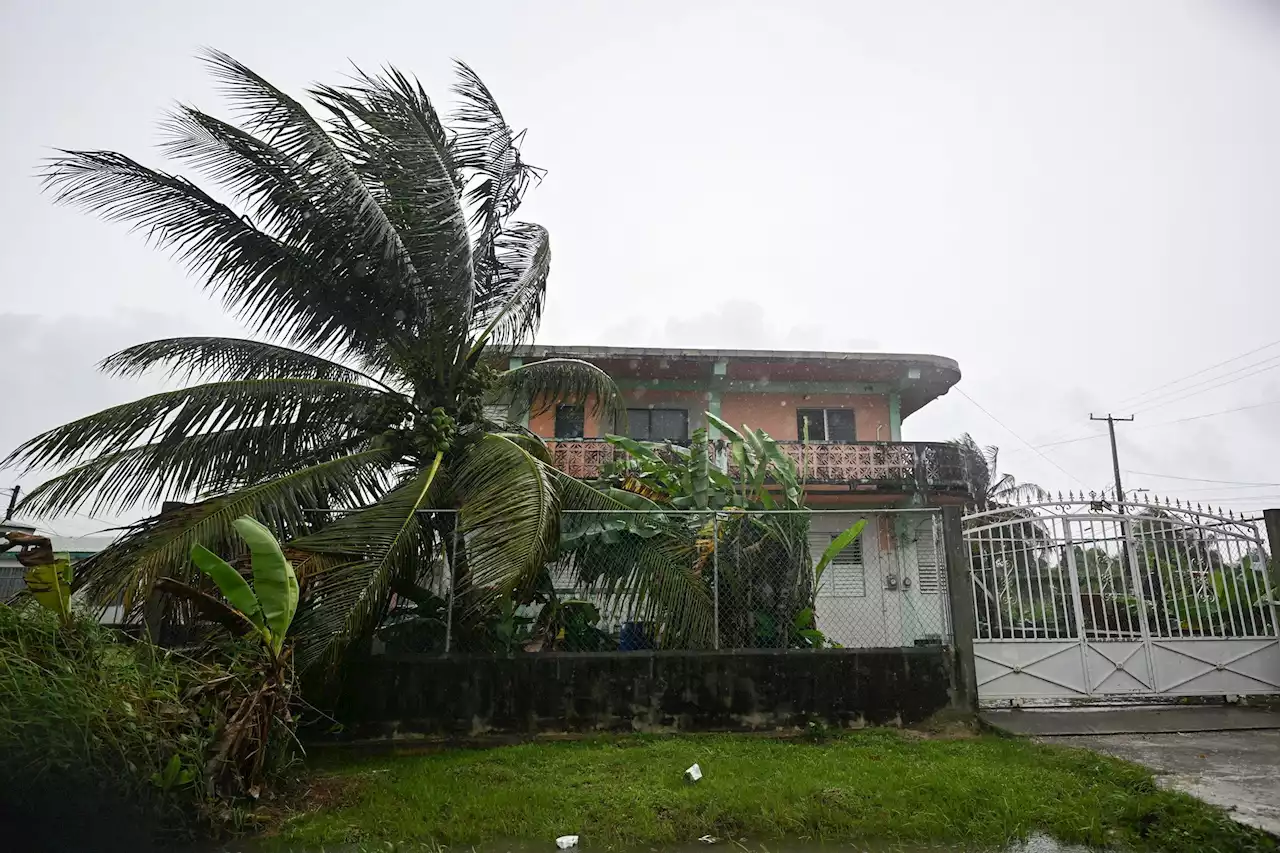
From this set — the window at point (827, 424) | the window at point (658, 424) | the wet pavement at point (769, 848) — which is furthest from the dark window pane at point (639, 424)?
the wet pavement at point (769, 848)

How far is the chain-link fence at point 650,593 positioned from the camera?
24.8 feet

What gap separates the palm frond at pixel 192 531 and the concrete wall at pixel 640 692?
1.62 m

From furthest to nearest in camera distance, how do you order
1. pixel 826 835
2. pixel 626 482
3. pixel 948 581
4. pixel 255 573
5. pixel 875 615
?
pixel 875 615
pixel 626 482
pixel 948 581
pixel 255 573
pixel 826 835

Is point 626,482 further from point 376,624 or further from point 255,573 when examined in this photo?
point 255,573

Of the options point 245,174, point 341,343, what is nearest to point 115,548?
point 341,343

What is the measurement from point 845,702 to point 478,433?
443 centimetres

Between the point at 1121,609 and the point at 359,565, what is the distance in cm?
789

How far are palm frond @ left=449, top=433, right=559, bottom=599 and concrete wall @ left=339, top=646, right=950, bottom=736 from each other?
1142 mm

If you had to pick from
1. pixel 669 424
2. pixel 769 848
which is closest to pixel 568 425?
pixel 669 424

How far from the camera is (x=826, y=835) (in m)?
4.64

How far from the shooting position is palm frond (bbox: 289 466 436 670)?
6.32 metres

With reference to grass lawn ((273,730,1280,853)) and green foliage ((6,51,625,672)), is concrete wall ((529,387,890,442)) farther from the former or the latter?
grass lawn ((273,730,1280,853))

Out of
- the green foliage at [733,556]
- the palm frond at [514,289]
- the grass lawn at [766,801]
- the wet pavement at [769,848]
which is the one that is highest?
the palm frond at [514,289]

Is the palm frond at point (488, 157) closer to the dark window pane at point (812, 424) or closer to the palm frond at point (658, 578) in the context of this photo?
the palm frond at point (658, 578)
